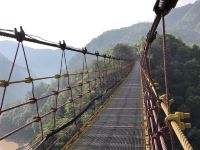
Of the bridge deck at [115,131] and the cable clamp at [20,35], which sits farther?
the bridge deck at [115,131]

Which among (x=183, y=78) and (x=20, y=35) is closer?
(x=20, y=35)

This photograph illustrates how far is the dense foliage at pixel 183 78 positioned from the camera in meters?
42.5

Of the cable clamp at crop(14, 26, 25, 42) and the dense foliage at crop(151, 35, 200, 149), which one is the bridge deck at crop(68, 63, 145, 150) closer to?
the cable clamp at crop(14, 26, 25, 42)

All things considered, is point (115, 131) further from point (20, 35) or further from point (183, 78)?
point (183, 78)

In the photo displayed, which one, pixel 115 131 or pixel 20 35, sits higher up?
pixel 20 35

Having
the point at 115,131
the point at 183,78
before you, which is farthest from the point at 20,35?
the point at 183,78

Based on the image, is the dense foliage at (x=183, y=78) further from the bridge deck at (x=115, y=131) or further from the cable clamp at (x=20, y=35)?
the cable clamp at (x=20, y=35)

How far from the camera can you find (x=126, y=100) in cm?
1299

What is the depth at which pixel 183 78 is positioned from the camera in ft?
179

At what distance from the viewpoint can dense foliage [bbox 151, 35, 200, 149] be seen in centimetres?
4253

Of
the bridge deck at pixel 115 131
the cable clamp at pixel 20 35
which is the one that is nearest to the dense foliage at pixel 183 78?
the bridge deck at pixel 115 131

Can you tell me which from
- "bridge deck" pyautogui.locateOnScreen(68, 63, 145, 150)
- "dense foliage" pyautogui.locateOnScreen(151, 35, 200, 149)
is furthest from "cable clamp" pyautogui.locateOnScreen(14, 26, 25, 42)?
"dense foliage" pyautogui.locateOnScreen(151, 35, 200, 149)

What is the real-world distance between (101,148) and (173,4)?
4195mm

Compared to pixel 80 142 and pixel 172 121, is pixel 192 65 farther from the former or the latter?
pixel 172 121
